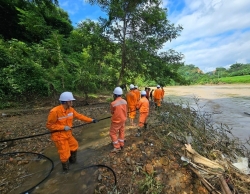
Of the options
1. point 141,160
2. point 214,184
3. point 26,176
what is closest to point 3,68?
point 26,176

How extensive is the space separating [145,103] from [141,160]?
249 cm

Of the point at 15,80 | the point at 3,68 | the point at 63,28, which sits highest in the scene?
the point at 63,28

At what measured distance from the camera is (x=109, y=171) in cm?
388

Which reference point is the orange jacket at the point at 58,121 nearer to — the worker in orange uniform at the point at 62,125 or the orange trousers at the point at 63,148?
the worker in orange uniform at the point at 62,125

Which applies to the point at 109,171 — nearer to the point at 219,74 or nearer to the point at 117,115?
the point at 117,115

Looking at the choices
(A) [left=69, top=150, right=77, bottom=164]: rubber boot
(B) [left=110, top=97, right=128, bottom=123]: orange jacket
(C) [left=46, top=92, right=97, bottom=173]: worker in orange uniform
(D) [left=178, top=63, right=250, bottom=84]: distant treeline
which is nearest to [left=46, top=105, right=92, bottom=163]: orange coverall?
(C) [left=46, top=92, right=97, bottom=173]: worker in orange uniform

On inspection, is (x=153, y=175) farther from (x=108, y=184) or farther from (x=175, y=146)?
(x=175, y=146)

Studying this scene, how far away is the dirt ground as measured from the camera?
3.46 m

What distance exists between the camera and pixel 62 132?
374cm

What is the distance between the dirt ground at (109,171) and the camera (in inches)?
136

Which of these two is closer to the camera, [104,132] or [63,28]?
[104,132]

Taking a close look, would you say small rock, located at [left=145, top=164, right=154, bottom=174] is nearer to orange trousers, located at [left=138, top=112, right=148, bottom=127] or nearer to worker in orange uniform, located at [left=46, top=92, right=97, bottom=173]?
worker in orange uniform, located at [left=46, top=92, right=97, bottom=173]

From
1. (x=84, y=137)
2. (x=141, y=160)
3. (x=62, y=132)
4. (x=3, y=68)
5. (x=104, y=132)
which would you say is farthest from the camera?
(x=3, y=68)

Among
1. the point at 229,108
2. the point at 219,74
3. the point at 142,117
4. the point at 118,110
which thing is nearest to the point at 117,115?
the point at 118,110
